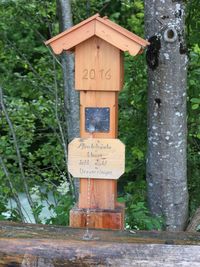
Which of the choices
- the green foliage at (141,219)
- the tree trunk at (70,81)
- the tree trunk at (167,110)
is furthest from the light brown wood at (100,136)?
the tree trunk at (70,81)

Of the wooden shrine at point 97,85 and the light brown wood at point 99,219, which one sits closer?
the wooden shrine at point 97,85

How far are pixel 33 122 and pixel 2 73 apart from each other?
0.51 meters

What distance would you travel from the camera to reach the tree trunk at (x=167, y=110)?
291cm

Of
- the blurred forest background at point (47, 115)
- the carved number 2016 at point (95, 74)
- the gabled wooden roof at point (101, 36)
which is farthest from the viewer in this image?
the blurred forest background at point (47, 115)

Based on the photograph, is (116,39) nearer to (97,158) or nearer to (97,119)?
(97,119)

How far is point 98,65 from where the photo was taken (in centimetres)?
244

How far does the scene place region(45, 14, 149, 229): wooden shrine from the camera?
239 centimetres

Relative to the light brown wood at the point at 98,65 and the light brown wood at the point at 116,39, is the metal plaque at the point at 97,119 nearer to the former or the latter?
the light brown wood at the point at 98,65

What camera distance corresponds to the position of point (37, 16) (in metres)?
3.96

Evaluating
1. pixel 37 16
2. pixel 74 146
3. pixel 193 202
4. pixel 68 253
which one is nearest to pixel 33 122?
pixel 37 16

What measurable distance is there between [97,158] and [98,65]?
44cm

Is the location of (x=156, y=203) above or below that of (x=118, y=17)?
below

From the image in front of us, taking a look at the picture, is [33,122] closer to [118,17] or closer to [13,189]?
[13,189]

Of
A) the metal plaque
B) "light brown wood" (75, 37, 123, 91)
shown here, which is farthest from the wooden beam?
"light brown wood" (75, 37, 123, 91)
